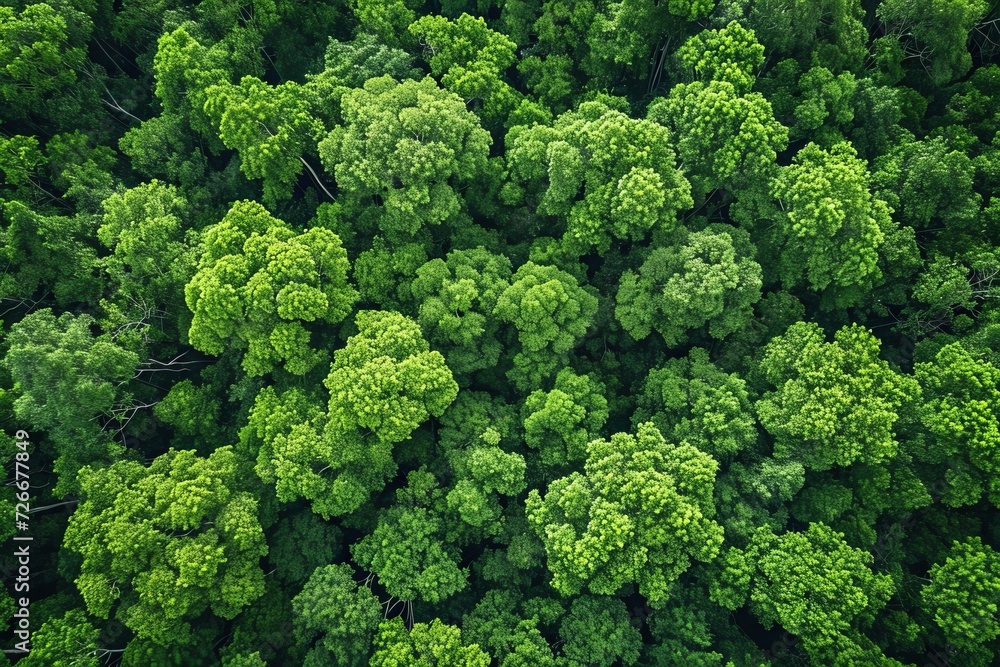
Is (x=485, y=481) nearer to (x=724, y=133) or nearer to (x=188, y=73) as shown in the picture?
(x=724, y=133)

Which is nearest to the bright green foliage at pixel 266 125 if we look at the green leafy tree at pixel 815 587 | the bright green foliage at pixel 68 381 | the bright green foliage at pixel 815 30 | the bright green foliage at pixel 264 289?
the bright green foliage at pixel 264 289

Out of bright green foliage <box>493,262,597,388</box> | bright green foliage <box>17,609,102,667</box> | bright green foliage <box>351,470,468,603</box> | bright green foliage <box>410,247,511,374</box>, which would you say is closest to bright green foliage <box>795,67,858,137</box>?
bright green foliage <box>493,262,597,388</box>

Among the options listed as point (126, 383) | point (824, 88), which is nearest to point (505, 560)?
point (126, 383)

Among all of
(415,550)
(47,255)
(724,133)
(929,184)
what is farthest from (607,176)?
(47,255)

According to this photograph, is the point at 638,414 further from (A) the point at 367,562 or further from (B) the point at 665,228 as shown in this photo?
(A) the point at 367,562

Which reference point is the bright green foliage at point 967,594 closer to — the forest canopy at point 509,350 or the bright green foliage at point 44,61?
the forest canopy at point 509,350

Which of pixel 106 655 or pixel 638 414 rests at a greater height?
pixel 638 414
